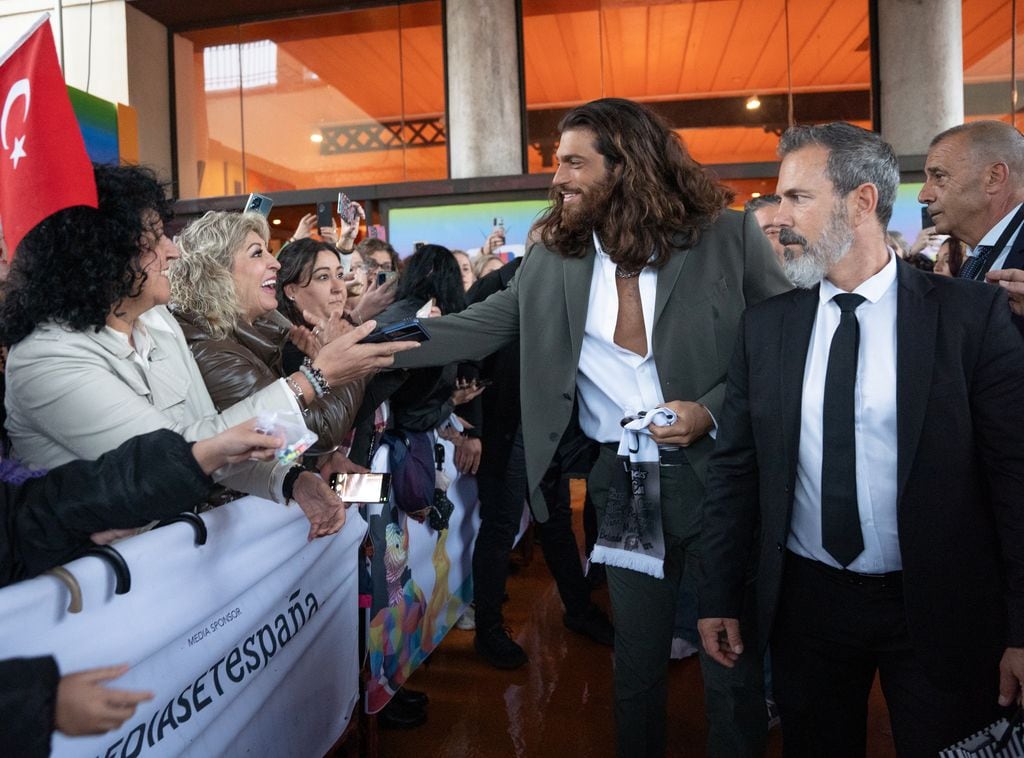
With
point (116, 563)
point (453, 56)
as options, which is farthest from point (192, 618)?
point (453, 56)

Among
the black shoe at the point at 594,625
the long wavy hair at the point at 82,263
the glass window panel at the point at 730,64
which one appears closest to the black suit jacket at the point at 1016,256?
the black shoe at the point at 594,625

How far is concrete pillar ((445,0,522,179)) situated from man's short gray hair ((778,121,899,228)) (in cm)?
837

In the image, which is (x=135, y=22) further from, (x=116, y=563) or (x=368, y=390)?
(x=116, y=563)

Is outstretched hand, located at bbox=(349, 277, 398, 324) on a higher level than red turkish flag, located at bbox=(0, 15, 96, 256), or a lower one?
lower

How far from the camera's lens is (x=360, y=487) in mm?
2621

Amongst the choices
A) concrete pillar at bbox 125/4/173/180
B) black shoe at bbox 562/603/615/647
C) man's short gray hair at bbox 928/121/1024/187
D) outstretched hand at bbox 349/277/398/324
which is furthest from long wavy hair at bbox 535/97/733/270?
concrete pillar at bbox 125/4/173/180

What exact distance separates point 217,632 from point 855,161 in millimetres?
1949

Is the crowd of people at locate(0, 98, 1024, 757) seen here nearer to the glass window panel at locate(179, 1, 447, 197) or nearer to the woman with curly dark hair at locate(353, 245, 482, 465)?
the woman with curly dark hair at locate(353, 245, 482, 465)

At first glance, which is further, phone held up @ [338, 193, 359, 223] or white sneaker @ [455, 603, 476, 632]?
phone held up @ [338, 193, 359, 223]

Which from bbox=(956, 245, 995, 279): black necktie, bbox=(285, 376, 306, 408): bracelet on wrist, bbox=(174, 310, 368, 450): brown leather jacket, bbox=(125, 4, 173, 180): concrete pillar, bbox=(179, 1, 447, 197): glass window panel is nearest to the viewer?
bbox=(285, 376, 306, 408): bracelet on wrist

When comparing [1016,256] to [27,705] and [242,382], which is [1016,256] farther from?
[27,705]

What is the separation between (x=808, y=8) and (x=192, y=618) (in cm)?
1090

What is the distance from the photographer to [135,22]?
11578 millimetres

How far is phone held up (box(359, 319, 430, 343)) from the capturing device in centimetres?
249
